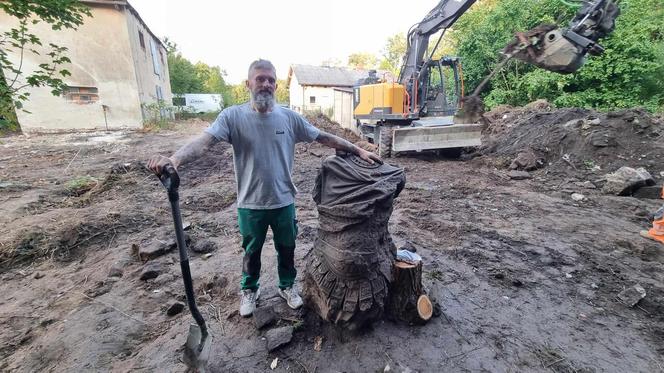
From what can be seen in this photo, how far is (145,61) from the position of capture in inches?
627

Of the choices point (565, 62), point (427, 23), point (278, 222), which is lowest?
point (278, 222)

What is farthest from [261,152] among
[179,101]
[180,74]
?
[180,74]

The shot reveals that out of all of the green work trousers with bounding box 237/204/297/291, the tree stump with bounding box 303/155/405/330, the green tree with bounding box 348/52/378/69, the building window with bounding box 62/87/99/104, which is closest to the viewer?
the tree stump with bounding box 303/155/405/330

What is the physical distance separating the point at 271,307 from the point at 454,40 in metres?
17.5

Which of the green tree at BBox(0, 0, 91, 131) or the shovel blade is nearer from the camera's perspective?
the shovel blade

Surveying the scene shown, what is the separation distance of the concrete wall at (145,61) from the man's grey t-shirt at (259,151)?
1482 centimetres

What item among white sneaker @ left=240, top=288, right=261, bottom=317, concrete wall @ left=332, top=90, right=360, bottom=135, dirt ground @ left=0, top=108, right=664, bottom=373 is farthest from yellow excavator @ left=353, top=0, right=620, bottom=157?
white sneaker @ left=240, top=288, right=261, bottom=317

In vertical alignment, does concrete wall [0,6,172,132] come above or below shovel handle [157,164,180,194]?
above

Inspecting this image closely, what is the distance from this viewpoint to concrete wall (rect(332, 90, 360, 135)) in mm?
14161

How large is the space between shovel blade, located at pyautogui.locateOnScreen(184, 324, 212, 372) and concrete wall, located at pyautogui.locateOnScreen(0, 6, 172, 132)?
1489 centimetres

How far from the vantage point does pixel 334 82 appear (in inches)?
1198

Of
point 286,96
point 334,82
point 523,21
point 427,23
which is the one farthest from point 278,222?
point 286,96

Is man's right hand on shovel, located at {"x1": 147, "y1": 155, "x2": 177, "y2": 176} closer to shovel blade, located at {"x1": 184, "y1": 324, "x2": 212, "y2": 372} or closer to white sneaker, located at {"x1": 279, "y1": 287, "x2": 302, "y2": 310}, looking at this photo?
shovel blade, located at {"x1": 184, "y1": 324, "x2": 212, "y2": 372}

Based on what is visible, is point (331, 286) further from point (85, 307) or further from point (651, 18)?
point (651, 18)
